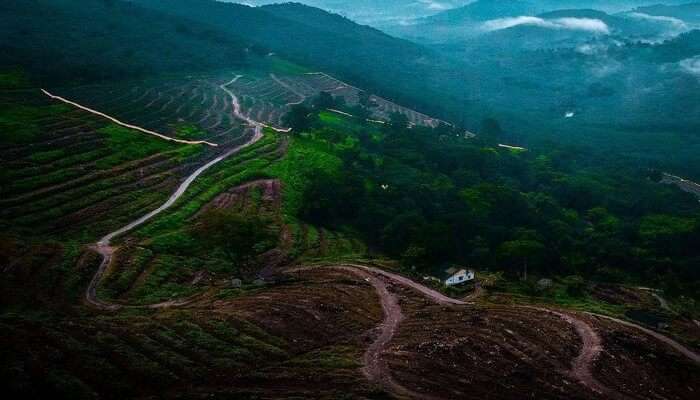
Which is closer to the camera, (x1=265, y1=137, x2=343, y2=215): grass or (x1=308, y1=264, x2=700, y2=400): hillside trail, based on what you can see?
(x1=308, y1=264, x2=700, y2=400): hillside trail

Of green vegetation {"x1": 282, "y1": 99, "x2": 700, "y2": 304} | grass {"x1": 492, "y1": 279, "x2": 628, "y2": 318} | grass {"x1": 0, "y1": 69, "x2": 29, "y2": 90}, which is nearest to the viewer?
grass {"x1": 492, "y1": 279, "x2": 628, "y2": 318}

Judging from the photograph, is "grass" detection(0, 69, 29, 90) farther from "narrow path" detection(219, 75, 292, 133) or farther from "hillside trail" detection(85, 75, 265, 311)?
"hillside trail" detection(85, 75, 265, 311)

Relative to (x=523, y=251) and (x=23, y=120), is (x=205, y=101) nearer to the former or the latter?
(x=23, y=120)

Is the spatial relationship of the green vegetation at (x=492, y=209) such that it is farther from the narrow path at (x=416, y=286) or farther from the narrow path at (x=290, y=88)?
the narrow path at (x=290, y=88)

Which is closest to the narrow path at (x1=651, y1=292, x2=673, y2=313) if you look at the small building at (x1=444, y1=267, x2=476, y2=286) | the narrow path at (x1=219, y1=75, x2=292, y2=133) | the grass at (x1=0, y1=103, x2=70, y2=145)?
the small building at (x1=444, y1=267, x2=476, y2=286)

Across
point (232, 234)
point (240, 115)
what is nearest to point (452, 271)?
point (232, 234)

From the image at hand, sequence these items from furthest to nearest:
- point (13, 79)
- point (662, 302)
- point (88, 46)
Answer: point (88, 46)
point (13, 79)
point (662, 302)
